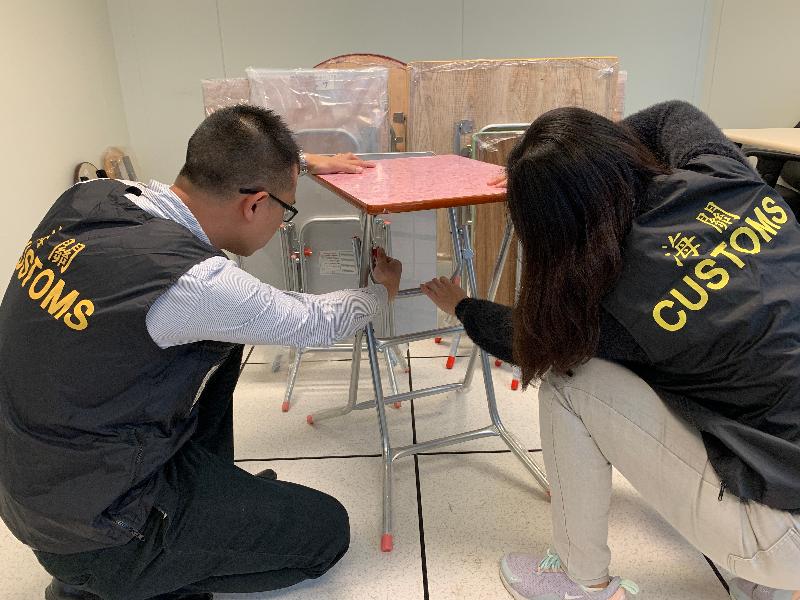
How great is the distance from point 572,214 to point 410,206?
39 cm

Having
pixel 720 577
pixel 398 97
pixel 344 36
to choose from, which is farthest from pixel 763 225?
pixel 344 36

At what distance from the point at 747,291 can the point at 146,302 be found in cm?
94

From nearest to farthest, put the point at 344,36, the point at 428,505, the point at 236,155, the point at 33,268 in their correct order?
the point at 33,268
the point at 236,155
the point at 428,505
the point at 344,36

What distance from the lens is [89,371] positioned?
3.04ft

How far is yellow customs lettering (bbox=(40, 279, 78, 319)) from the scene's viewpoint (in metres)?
0.91

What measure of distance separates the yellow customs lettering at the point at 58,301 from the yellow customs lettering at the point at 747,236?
106 centimetres

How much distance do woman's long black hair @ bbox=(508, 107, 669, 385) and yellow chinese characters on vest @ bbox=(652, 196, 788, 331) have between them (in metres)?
0.09

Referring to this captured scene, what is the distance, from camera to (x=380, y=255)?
1.47 meters

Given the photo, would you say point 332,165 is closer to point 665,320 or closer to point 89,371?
point 89,371

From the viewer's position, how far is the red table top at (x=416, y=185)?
119 cm

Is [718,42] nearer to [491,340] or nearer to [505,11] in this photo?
[505,11]

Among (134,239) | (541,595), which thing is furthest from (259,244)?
(541,595)

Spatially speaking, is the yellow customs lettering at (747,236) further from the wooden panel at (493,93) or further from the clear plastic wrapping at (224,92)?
the clear plastic wrapping at (224,92)

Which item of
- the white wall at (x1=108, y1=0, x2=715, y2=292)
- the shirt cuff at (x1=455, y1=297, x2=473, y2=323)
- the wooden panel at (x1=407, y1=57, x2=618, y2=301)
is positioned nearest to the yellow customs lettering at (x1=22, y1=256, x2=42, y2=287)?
the shirt cuff at (x1=455, y1=297, x2=473, y2=323)
